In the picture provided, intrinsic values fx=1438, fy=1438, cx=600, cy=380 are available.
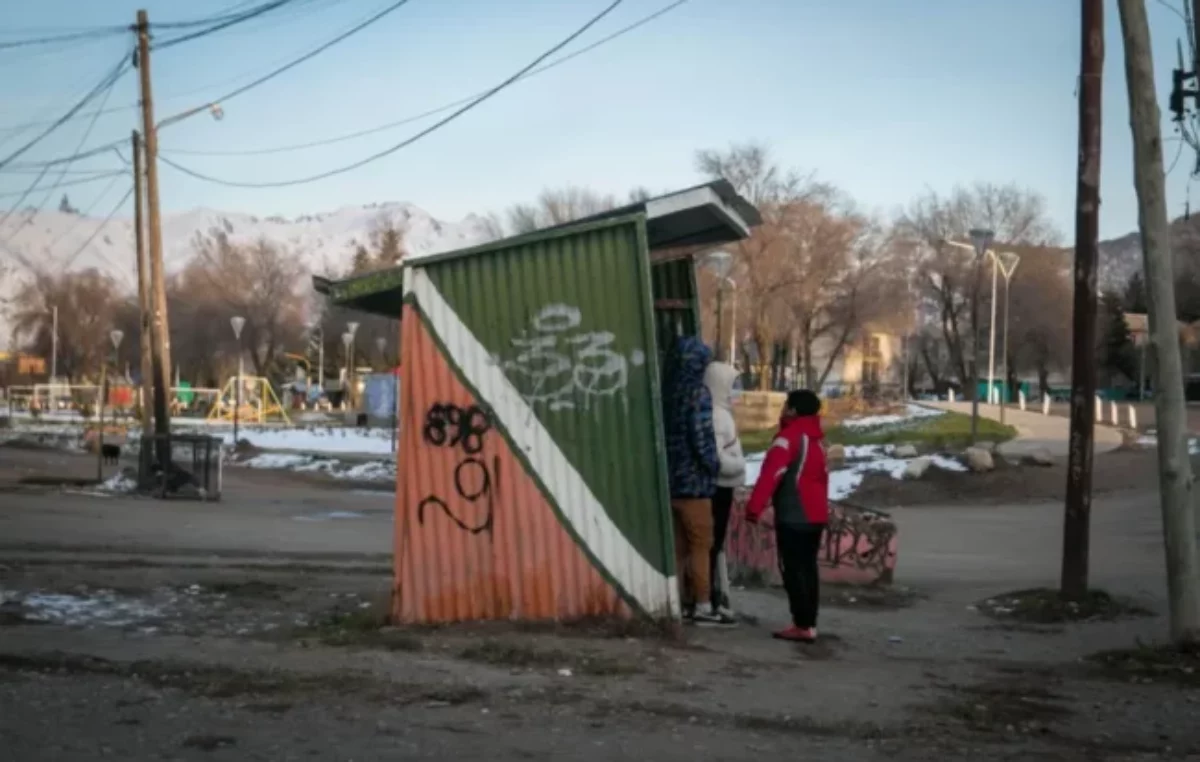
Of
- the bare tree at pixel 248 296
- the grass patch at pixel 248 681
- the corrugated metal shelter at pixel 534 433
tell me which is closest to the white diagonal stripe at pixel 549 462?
the corrugated metal shelter at pixel 534 433

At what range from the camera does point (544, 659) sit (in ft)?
27.1

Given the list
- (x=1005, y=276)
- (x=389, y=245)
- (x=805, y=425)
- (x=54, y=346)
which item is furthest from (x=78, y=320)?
(x=805, y=425)

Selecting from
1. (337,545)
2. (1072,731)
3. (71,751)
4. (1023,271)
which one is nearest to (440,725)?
(71,751)

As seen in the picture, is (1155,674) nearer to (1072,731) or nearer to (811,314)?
(1072,731)

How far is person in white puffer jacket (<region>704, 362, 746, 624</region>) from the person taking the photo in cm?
973

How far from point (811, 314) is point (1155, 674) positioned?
63.6 metres

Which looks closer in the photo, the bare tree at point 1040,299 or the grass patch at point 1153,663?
the grass patch at point 1153,663

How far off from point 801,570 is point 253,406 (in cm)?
6107

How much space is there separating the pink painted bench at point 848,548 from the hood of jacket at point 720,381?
3.97 metres

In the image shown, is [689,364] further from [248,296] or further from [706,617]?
[248,296]

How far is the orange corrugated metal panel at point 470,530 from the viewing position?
30.3ft

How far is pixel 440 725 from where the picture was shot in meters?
6.71

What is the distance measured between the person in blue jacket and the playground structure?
52.8 m

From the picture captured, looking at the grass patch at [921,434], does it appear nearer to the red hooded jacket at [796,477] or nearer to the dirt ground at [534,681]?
the dirt ground at [534,681]
